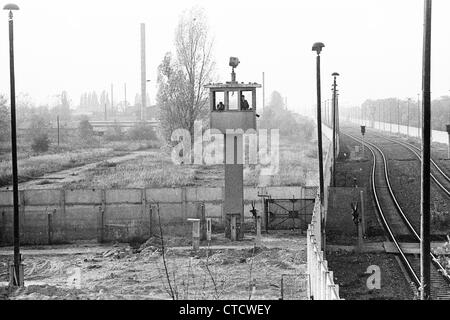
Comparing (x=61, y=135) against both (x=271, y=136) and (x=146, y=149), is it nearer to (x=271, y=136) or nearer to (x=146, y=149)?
(x=146, y=149)

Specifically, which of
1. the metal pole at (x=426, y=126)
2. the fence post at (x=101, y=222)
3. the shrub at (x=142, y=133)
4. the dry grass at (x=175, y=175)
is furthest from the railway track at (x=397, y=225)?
the shrub at (x=142, y=133)

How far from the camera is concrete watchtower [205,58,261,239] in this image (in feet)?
69.1

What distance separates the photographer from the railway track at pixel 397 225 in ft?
52.5

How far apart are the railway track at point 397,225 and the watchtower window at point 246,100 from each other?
6356 mm

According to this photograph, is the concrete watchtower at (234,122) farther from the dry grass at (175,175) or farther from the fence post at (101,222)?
the dry grass at (175,175)

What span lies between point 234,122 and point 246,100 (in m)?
0.84

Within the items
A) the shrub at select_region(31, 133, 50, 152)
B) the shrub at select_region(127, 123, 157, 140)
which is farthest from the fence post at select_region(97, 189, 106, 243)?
the shrub at select_region(127, 123, 157, 140)

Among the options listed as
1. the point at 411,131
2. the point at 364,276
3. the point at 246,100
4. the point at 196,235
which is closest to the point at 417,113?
the point at 411,131

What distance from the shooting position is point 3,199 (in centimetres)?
2416

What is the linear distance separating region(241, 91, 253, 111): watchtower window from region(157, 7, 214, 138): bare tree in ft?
60.6

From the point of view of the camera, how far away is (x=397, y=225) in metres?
23.5

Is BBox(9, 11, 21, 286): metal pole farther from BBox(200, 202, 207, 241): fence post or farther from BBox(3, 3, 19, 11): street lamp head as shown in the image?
BBox(200, 202, 207, 241): fence post
